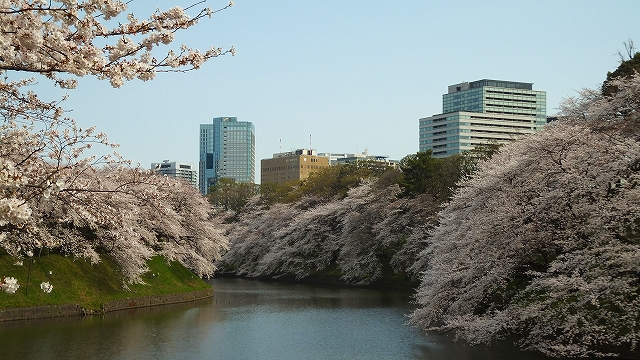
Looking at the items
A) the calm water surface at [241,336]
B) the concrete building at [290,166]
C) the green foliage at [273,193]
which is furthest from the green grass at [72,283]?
the concrete building at [290,166]

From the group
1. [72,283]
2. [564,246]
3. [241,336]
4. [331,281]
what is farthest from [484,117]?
[564,246]

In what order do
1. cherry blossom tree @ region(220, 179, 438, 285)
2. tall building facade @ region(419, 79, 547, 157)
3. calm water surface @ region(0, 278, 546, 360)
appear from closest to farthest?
calm water surface @ region(0, 278, 546, 360)
cherry blossom tree @ region(220, 179, 438, 285)
tall building facade @ region(419, 79, 547, 157)

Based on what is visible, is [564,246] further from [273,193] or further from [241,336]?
[273,193]

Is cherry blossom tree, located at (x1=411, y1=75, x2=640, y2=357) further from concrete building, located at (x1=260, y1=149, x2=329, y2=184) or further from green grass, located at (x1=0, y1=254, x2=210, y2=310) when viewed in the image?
concrete building, located at (x1=260, y1=149, x2=329, y2=184)

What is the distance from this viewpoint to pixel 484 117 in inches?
6038

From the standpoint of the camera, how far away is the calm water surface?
68.7 ft

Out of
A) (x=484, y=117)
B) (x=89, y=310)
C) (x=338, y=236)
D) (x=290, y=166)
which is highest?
(x=484, y=117)

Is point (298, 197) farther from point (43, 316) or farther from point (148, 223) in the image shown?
point (43, 316)

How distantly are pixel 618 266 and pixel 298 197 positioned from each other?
189ft

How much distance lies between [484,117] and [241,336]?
136 metres

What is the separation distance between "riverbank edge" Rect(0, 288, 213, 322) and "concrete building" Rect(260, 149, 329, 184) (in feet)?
424

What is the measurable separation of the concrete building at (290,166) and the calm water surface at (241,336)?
13403 centimetres

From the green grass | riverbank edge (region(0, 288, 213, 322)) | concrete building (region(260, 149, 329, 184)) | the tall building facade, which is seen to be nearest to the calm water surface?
riverbank edge (region(0, 288, 213, 322))

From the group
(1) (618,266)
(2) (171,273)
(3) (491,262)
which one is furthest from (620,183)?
(2) (171,273)
